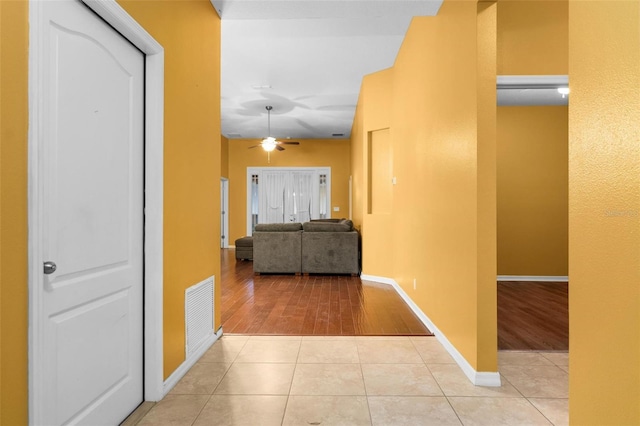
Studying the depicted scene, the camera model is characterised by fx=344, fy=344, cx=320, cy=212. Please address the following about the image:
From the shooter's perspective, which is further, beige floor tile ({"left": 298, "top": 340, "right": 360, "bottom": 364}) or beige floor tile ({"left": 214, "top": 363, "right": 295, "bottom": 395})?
beige floor tile ({"left": 298, "top": 340, "right": 360, "bottom": 364})

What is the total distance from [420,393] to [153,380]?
1.58m

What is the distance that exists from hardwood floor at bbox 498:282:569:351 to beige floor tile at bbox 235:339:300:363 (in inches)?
66.4

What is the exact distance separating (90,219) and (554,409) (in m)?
2.59

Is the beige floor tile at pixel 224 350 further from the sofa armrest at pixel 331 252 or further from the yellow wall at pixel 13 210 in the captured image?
the sofa armrest at pixel 331 252

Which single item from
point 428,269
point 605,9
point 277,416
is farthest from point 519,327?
point 605,9

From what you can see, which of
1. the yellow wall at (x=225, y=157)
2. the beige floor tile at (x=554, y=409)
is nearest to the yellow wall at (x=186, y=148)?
the beige floor tile at (x=554, y=409)

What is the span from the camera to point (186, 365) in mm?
2344

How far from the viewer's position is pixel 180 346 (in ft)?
7.48

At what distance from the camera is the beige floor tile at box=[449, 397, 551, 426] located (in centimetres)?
180

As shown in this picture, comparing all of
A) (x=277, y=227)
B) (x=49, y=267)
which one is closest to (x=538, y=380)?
(x=49, y=267)

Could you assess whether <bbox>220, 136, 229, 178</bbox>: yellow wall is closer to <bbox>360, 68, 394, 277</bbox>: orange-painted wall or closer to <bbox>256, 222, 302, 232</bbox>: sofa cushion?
<bbox>256, 222, 302, 232</bbox>: sofa cushion

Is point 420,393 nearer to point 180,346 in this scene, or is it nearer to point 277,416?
point 277,416

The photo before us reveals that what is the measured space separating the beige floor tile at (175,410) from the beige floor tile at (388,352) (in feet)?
3.76

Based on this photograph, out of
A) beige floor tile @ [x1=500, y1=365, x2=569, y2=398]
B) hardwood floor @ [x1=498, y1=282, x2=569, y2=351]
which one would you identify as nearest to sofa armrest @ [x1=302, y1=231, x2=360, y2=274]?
hardwood floor @ [x1=498, y1=282, x2=569, y2=351]
